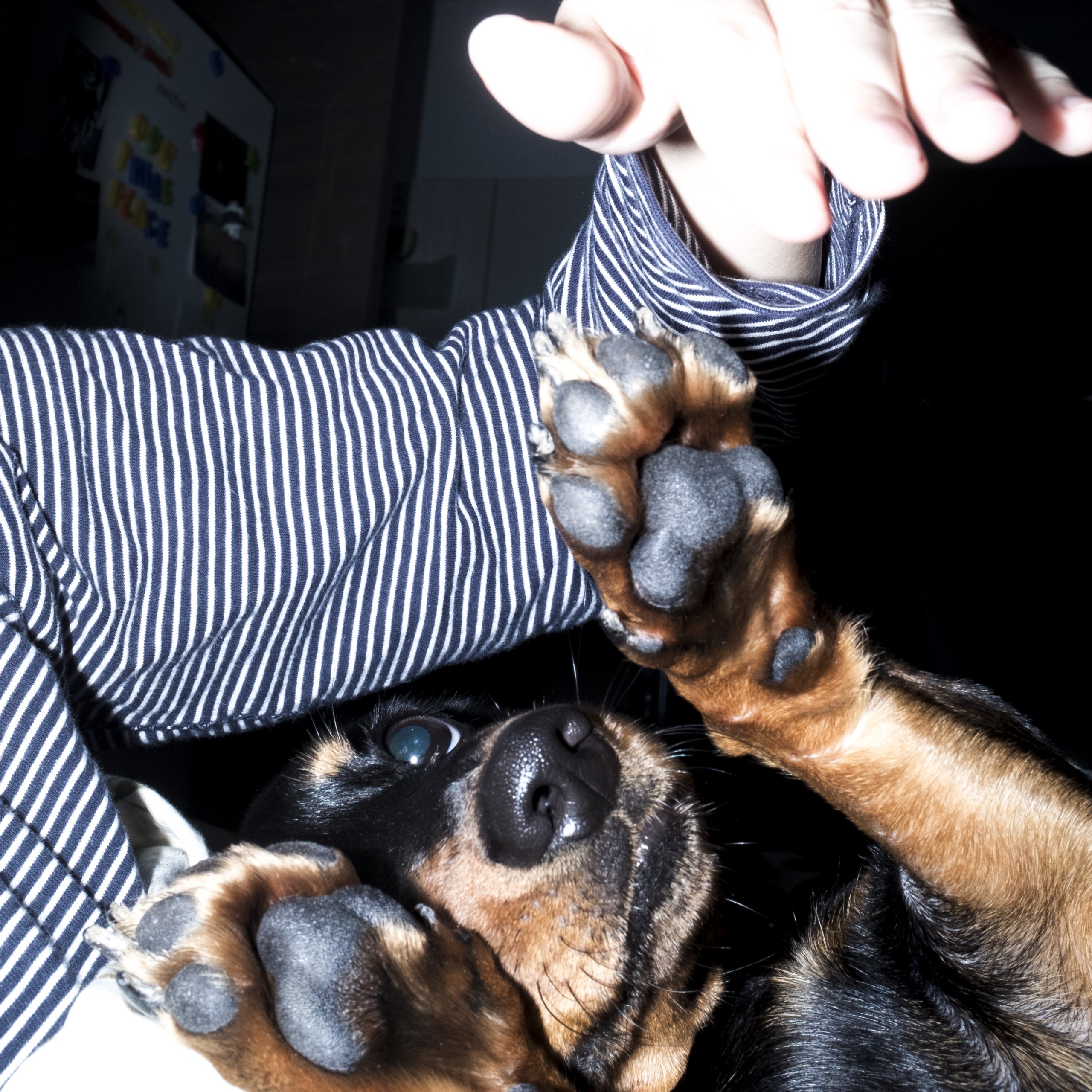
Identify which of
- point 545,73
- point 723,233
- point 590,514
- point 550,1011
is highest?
point 545,73

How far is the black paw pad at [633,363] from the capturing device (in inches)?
26.2

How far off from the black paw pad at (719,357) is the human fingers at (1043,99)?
0.76ft

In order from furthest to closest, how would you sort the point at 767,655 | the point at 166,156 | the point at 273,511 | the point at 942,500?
the point at 166,156 < the point at 942,500 < the point at 273,511 < the point at 767,655

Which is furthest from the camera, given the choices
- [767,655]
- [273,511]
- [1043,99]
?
[273,511]

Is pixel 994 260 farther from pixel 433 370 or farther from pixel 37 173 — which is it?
pixel 37 173

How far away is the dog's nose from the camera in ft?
2.49

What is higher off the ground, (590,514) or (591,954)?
(590,514)

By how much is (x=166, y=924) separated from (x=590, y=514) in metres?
0.40

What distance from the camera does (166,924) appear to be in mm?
613

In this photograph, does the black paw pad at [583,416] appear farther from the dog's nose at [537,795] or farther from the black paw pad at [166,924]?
the black paw pad at [166,924]

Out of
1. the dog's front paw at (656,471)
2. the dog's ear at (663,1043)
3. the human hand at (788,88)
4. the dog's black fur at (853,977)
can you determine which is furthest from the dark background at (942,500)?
the human hand at (788,88)

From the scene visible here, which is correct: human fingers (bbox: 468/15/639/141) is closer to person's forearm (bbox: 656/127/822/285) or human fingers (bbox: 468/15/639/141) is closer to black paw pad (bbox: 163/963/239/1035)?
person's forearm (bbox: 656/127/822/285)

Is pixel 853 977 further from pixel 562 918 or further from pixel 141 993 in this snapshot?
pixel 141 993

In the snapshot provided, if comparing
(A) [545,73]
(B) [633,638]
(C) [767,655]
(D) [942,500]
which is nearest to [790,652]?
(C) [767,655]
